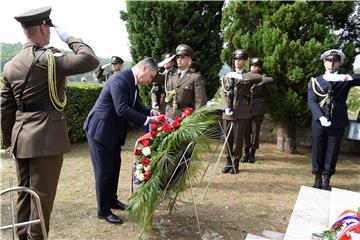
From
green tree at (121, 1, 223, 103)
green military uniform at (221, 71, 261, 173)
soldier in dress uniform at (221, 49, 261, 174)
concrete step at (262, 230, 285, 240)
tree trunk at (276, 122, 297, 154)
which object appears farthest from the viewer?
green tree at (121, 1, 223, 103)

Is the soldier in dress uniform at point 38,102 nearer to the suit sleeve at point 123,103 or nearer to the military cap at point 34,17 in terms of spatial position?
the military cap at point 34,17

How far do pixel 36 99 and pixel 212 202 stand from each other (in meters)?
2.71

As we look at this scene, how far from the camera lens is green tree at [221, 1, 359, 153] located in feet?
22.2

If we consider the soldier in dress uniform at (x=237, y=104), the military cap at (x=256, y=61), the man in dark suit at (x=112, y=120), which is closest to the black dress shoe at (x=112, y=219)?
the man in dark suit at (x=112, y=120)

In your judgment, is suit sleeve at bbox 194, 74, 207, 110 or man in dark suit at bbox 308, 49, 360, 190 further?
suit sleeve at bbox 194, 74, 207, 110

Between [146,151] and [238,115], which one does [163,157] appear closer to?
[146,151]

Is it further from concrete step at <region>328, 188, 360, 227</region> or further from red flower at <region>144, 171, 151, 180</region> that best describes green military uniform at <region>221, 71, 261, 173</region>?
red flower at <region>144, 171, 151, 180</region>

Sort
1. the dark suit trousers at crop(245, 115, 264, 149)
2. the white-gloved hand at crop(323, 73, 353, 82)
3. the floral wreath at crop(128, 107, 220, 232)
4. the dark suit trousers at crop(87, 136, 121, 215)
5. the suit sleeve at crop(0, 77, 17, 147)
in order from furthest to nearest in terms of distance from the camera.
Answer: the dark suit trousers at crop(245, 115, 264, 149) < the white-gloved hand at crop(323, 73, 353, 82) < the dark suit trousers at crop(87, 136, 121, 215) < the floral wreath at crop(128, 107, 220, 232) < the suit sleeve at crop(0, 77, 17, 147)

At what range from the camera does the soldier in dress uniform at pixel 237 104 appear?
6012 mm

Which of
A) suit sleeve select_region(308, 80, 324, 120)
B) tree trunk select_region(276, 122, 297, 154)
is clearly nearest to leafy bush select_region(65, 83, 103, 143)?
tree trunk select_region(276, 122, 297, 154)

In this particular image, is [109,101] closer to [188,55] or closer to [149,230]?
[149,230]

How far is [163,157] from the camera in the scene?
3504mm

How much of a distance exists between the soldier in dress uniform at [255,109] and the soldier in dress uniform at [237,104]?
1.55 ft

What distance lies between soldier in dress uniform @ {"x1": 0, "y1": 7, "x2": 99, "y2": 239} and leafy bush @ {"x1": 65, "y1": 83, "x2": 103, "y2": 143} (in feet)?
15.8
